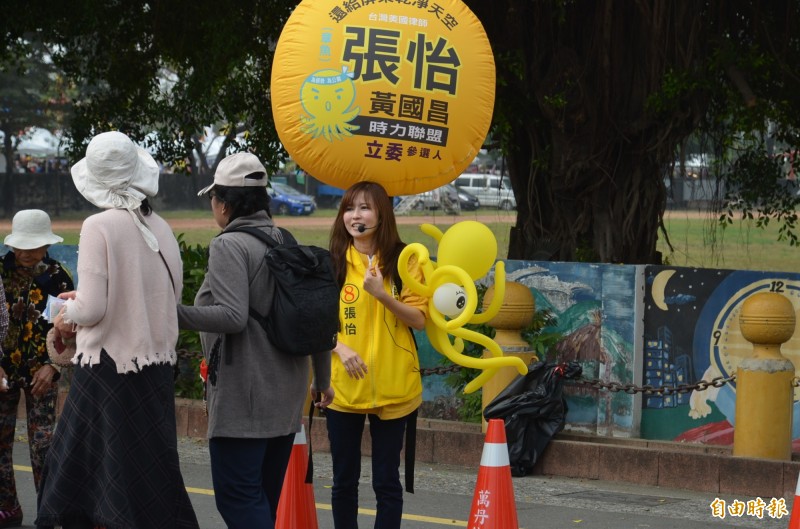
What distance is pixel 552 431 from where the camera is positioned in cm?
870

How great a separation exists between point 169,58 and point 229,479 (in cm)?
898

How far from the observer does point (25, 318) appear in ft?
22.2

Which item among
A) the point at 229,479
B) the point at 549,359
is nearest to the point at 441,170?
the point at 229,479

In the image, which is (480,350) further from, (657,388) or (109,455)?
(109,455)

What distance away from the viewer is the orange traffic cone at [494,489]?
18.9ft

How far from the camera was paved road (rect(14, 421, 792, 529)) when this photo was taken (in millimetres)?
7227

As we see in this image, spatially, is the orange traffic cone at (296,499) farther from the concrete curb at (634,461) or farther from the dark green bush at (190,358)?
the dark green bush at (190,358)

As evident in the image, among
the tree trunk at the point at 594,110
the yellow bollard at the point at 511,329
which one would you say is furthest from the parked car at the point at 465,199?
the yellow bollard at the point at 511,329

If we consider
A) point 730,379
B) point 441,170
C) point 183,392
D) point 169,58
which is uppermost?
point 169,58

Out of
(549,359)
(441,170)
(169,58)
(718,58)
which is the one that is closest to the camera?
(441,170)

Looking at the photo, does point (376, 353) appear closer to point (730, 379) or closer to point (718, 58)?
point (730, 379)

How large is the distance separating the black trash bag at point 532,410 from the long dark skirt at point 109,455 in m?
4.20

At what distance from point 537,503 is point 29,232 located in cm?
337

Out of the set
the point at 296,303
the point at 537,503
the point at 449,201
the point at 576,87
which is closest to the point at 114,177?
the point at 296,303
